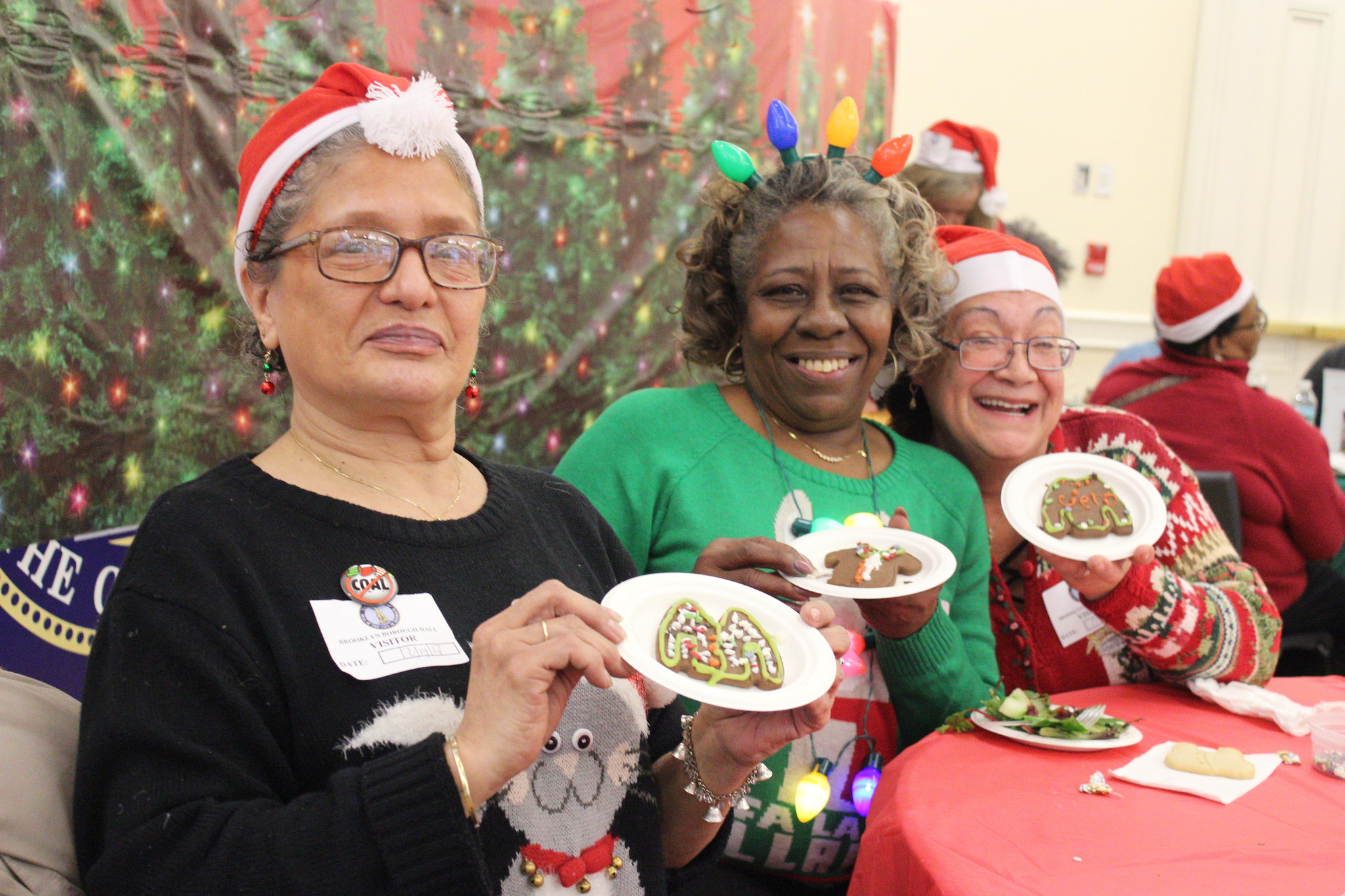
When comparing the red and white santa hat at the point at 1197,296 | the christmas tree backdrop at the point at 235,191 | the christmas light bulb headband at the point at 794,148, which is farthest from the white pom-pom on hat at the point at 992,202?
the christmas light bulb headband at the point at 794,148

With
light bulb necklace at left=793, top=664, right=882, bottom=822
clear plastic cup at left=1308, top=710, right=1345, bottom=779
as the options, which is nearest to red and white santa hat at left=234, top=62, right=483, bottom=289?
light bulb necklace at left=793, top=664, right=882, bottom=822

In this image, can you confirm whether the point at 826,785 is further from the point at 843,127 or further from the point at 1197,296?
the point at 1197,296

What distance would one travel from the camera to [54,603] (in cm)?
282

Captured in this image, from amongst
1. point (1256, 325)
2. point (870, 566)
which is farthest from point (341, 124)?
point (1256, 325)

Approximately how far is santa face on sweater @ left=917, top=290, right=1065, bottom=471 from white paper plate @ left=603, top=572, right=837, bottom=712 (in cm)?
112

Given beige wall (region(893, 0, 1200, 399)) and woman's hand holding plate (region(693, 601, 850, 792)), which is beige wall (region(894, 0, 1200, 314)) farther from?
woman's hand holding plate (region(693, 601, 850, 792))

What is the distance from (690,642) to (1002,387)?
138cm

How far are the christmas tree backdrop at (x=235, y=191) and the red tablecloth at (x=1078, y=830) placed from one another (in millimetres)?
1003

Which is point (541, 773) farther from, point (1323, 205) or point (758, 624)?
point (1323, 205)

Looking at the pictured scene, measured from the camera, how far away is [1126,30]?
7215mm

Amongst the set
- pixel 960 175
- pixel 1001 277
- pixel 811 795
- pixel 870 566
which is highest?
pixel 960 175

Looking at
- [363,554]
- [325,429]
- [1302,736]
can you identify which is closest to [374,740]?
[363,554]

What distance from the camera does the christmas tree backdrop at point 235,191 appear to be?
2.96 meters

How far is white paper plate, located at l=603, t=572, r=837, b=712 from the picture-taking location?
3.95ft
